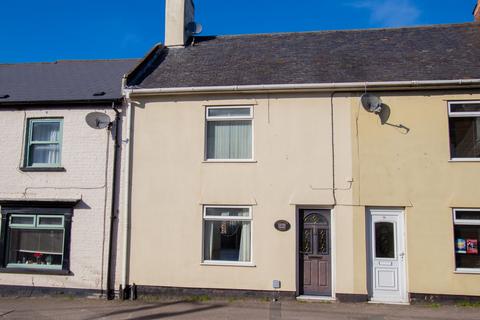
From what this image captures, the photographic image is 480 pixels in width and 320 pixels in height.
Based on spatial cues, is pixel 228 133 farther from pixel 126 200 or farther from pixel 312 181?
pixel 126 200

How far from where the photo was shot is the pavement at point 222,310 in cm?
817

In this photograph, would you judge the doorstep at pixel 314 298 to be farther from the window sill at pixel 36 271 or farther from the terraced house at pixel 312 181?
the window sill at pixel 36 271

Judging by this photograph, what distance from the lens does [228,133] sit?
33.9 feet

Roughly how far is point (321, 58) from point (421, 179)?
4379 mm

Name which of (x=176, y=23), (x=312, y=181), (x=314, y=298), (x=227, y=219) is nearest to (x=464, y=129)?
(x=312, y=181)

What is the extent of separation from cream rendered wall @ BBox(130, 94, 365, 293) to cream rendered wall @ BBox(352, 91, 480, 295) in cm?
→ 56

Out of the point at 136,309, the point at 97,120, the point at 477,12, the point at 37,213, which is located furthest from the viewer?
the point at 477,12

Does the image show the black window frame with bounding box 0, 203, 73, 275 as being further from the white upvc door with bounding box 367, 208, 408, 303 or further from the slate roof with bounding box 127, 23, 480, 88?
the white upvc door with bounding box 367, 208, 408, 303

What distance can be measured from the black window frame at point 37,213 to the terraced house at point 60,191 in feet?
0.08

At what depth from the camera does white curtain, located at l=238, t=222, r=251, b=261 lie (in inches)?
385

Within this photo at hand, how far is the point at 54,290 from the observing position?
1009 centimetres

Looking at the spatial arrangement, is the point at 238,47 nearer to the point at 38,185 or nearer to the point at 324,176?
the point at 324,176

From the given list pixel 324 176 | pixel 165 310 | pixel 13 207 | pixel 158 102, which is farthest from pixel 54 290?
pixel 324 176

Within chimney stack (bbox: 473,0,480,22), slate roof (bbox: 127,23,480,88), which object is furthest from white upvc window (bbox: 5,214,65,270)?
chimney stack (bbox: 473,0,480,22)
